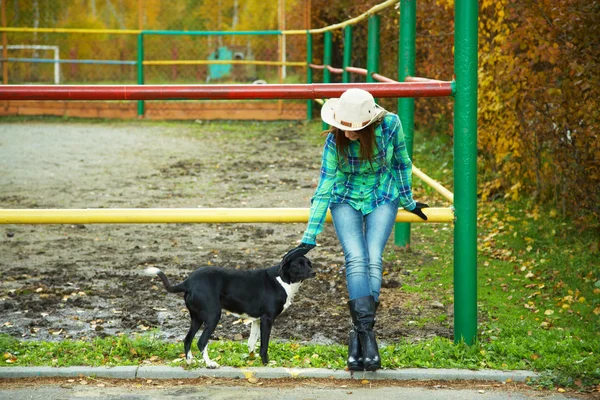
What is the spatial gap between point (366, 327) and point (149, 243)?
355 cm

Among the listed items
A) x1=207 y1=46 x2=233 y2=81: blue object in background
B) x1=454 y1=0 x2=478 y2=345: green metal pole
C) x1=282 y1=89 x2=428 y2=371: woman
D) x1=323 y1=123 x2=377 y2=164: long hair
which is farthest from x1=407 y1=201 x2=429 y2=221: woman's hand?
x1=207 y1=46 x2=233 y2=81: blue object in background

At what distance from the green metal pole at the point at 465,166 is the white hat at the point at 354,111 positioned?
422mm

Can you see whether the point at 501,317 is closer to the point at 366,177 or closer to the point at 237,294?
the point at 366,177

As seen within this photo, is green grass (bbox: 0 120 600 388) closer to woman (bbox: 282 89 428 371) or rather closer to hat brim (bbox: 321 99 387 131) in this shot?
woman (bbox: 282 89 428 371)

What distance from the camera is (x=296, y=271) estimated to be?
4070mm

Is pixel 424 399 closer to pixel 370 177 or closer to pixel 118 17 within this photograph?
pixel 370 177

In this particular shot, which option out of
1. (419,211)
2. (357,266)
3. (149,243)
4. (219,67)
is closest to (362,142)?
(419,211)

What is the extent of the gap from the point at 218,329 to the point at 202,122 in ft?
39.5

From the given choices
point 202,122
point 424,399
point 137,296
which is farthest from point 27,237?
point 202,122

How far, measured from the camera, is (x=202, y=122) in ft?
54.9

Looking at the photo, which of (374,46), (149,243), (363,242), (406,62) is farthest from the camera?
(374,46)

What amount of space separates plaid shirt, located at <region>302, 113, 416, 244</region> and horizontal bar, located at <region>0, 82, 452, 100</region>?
0.16 meters

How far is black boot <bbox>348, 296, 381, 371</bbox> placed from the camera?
153 inches

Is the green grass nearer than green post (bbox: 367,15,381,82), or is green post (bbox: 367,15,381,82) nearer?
the green grass
